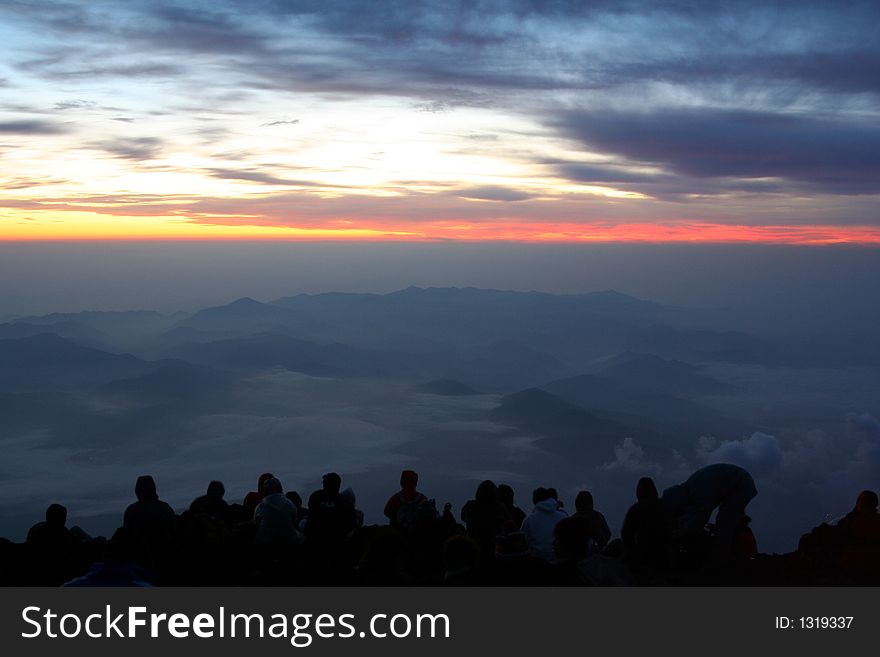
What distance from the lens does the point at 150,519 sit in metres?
9.76

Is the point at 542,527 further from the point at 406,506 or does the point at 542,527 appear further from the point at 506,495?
the point at 406,506

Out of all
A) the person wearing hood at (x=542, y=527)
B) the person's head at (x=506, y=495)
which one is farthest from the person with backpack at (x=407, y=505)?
the person wearing hood at (x=542, y=527)

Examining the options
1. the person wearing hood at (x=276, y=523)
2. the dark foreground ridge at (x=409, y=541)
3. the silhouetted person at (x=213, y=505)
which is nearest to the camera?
the dark foreground ridge at (x=409, y=541)

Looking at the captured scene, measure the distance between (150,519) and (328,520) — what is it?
2.44 metres

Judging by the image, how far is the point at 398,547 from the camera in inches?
347

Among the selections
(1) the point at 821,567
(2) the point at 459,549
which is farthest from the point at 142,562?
(1) the point at 821,567

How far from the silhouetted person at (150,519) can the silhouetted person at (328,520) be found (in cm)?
196

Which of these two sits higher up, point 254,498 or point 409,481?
point 409,481

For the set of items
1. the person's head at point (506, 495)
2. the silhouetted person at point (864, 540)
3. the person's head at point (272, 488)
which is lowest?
the silhouetted person at point (864, 540)

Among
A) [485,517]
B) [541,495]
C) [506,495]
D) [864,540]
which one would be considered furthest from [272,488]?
[864,540]

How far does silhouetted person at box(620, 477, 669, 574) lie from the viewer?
34.3 ft

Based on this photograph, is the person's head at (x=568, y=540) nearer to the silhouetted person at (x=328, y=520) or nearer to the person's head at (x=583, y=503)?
the person's head at (x=583, y=503)

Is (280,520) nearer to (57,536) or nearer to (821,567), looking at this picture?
(57,536)

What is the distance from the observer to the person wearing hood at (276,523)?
1062 cm
